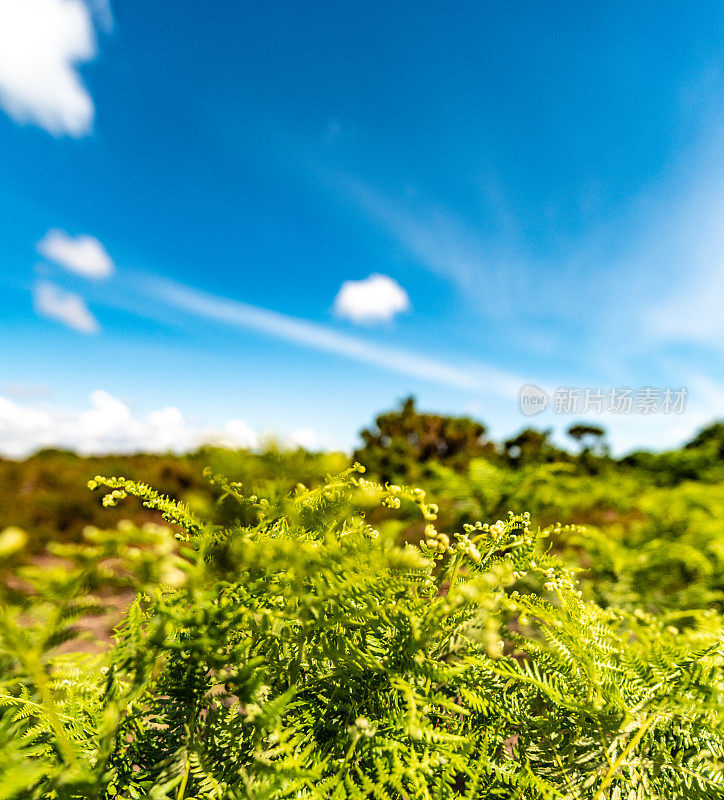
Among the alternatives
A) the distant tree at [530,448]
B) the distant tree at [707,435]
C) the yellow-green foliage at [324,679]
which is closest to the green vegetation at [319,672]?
the yellow-green foliage at [324,679]

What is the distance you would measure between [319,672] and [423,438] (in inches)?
263

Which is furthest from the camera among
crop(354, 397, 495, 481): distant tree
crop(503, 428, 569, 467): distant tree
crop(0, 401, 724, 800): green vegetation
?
crop(354, 397, 495, 481): distant tree

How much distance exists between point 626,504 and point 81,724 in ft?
17.1

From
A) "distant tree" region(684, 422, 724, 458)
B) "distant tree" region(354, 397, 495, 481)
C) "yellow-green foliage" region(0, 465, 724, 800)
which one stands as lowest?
"yellow-green foliage" region(0, 465, 724, 800)

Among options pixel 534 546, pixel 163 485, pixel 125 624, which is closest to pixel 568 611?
pixel 534 546

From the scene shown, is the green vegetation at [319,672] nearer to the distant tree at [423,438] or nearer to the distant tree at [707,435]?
the distant tree at [423,438]

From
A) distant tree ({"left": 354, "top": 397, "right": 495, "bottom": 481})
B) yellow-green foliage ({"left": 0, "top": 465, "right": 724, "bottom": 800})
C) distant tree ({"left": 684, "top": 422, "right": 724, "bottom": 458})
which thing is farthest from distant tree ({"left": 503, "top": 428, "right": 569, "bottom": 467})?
distant tree ({"left": 684, "top": 422, "right": 724, "bottom": 458})

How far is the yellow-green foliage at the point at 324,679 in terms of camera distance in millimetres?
485

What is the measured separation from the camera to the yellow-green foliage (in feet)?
1.59

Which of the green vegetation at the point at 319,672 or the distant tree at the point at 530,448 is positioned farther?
the distant tree at the point at 530,448

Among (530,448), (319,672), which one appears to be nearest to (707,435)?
(530,448)

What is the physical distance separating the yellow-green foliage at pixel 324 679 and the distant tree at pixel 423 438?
543 centimetres

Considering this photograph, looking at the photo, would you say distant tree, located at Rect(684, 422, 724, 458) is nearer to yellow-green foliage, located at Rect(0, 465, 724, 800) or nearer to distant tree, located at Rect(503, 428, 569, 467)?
distant tree, located at Rect(503, 428, 569, 467)

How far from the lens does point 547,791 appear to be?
0.58 metres
